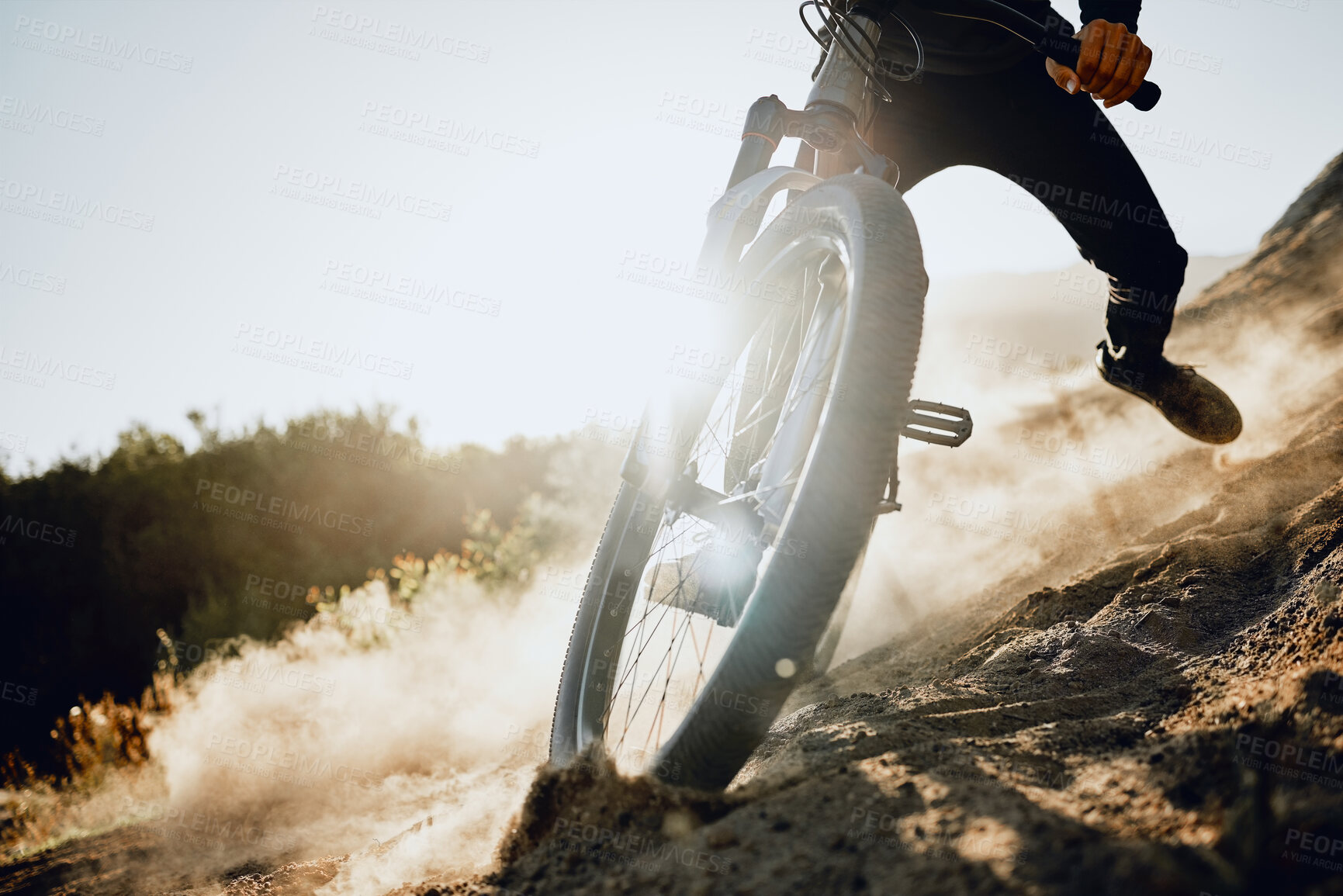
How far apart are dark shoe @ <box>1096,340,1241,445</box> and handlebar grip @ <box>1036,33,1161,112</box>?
4.04 ft

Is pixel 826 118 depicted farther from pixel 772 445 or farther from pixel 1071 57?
pixel 772 445

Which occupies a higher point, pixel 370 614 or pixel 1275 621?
pixel 1275 621

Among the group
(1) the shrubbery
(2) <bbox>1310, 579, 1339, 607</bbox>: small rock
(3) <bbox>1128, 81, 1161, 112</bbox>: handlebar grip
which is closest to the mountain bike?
(3) <bbox>1128, 81, 1161, 112</bbox>: handlebar grip

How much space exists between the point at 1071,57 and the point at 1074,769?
1.85 meters

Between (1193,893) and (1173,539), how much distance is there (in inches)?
108

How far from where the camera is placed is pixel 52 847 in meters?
4.09

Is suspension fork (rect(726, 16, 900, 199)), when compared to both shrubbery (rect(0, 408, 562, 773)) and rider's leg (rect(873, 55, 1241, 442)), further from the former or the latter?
shrubbery (rect(0, 408, 562, 773))

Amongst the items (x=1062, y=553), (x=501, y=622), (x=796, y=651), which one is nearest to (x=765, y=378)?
(x=796, y=651)

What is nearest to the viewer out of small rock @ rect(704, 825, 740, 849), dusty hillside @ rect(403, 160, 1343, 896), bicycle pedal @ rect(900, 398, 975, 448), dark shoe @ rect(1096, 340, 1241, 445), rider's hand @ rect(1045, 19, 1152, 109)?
dusty hillside @ rect(403, 160, 1343, 896)

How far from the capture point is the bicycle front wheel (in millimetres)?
1289

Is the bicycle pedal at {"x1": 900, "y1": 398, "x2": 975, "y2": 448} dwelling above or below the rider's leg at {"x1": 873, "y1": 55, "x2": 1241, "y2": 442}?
below

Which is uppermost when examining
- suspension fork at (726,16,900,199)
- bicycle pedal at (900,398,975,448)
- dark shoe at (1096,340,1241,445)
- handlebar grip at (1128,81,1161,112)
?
suspension fork at (726,16,900,199)

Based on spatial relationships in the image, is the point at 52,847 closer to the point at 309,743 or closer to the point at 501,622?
the point at 309,743

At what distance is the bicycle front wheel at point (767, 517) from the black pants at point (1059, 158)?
2.80 feet
